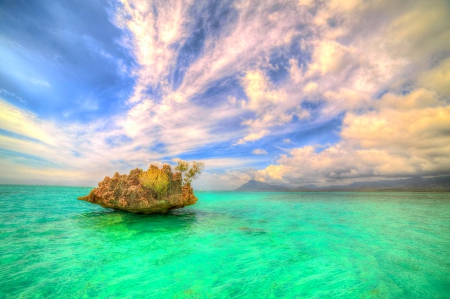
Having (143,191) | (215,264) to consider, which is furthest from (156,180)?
(215,264)

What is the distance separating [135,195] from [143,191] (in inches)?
32.0

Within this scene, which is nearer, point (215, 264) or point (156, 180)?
point (215, 264)

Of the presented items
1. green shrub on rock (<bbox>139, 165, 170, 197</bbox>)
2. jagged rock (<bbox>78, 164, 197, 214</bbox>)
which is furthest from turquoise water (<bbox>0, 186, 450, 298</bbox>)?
green shrub on rock (<bbox>139, 165, 170, 197</bbox>)

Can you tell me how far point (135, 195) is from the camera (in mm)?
18406

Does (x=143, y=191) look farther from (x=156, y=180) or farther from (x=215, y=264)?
(x=215, y=264)

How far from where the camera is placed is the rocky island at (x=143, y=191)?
18531 mm

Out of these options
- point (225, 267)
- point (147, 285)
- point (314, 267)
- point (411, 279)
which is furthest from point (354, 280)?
point (147, 285)

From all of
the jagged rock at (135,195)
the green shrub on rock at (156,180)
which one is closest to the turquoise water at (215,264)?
the jagged rock at (135,195)

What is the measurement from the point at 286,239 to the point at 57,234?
15.7m

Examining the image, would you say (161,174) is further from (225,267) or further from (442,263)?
(442,263)

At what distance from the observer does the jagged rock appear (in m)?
18.5

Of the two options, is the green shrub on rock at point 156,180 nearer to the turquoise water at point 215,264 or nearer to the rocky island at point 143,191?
the rocky island at point 143,191

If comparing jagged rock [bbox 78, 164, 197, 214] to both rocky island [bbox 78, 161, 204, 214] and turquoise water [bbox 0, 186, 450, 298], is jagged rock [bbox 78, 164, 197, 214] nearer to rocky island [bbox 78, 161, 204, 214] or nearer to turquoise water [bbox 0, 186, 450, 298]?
rocky island [bbox 78, 161, 204, 214]

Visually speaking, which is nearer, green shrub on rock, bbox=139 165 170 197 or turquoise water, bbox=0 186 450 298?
turquoise water, bbox=0 186 450 298
